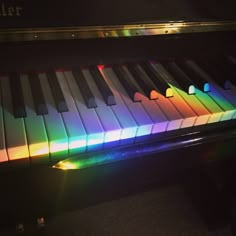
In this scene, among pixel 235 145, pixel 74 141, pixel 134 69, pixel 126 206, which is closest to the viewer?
pixel 74 141

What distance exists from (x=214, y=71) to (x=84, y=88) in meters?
0.41

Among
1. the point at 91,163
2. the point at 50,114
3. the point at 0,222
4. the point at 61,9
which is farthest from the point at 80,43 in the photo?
the point at 0,222

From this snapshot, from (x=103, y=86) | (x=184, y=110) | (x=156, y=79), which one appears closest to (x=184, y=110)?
(x=184, y=110)

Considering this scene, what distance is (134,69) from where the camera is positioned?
0.81 meters

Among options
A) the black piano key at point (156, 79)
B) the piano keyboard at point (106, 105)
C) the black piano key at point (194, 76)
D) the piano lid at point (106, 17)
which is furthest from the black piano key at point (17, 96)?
the black piano key at point (194, 76)

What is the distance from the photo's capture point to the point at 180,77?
0.82 meters

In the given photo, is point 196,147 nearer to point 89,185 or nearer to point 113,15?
point 89,185

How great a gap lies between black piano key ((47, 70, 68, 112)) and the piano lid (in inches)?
4.7

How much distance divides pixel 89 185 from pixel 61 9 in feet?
1.60

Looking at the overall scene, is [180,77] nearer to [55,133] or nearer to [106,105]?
[106,105]

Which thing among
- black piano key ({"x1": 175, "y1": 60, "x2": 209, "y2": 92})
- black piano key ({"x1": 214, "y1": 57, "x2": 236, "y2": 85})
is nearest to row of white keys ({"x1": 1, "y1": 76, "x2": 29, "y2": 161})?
black piano key ({"x1": 175, "y1": 60, "x2": 209, "y2": 92})

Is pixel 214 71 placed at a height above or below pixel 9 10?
below

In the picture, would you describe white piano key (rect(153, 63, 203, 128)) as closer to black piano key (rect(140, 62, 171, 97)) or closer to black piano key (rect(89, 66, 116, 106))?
black piano key (rect(140, 62, 171, 97))

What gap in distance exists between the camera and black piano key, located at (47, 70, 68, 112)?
0.69 meters
